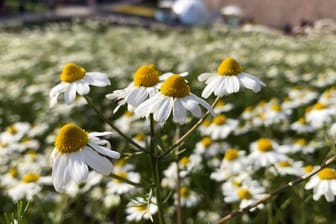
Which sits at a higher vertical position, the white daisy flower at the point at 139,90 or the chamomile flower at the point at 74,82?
the white daisy flower at the point at 139,90

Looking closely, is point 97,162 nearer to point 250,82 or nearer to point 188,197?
point 250,82

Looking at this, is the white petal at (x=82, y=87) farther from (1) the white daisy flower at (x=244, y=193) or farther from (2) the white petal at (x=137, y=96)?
(1) the white daisy flower at (x=244, y=193)

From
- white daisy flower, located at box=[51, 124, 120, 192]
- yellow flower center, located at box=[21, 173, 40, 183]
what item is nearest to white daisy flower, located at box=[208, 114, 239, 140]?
yellow flower center, located at box=[21, 173, 40, 183]

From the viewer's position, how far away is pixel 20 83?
17.2ft

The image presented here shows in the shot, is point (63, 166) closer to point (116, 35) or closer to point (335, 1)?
point (116, 35)

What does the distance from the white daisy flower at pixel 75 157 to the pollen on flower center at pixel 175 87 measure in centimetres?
20

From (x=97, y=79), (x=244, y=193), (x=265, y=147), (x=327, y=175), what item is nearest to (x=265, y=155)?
(x=265, y=147)

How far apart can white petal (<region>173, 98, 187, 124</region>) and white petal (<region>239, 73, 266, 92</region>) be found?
8.0 inches

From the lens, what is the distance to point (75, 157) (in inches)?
40.4

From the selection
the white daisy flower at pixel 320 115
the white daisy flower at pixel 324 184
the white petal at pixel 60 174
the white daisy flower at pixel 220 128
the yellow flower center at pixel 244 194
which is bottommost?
the white daisy flower at pixel 220 128

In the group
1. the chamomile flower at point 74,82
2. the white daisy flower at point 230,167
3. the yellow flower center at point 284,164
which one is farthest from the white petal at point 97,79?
the yellow flower center at point 284,164

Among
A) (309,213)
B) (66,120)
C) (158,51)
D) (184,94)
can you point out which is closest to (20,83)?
(66,120)

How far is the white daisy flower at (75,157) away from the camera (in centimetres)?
98

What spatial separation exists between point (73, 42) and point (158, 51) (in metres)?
1.57
